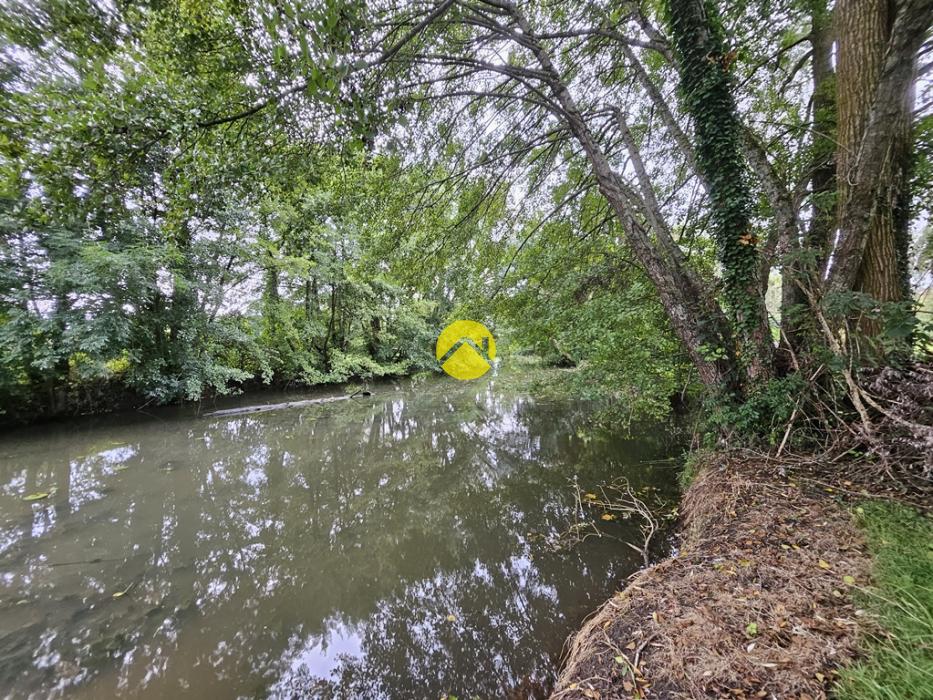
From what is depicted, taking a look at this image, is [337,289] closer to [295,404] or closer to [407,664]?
[295,404]

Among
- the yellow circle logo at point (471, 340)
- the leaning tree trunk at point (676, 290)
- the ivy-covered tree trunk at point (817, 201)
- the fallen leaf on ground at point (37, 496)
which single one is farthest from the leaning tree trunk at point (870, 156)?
the fallen leaf on ground at point (37, 496)

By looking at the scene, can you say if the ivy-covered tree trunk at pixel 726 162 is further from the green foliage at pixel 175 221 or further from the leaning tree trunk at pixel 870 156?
the green foliage at pixel 175 221

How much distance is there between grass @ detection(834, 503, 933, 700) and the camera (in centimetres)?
118

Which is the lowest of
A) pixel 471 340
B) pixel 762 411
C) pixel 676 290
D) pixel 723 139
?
pixel 762 411

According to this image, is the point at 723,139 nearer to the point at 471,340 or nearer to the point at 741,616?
the point at 741,616

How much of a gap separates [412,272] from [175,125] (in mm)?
3675

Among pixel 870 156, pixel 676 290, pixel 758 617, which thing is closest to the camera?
pixel 758 617

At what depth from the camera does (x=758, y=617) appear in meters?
1.64

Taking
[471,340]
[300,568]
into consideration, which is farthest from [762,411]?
[471,340]

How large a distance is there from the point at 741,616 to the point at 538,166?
19.7 ft

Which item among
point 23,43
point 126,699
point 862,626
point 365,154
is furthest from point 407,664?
point 23,43

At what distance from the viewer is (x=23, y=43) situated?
2.21m

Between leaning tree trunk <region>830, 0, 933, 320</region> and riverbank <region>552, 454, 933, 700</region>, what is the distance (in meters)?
1.74

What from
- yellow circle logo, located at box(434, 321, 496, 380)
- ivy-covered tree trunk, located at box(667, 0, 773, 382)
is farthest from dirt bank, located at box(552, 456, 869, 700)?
yellow circle logo, located at box(434, 321, 496, 380)
